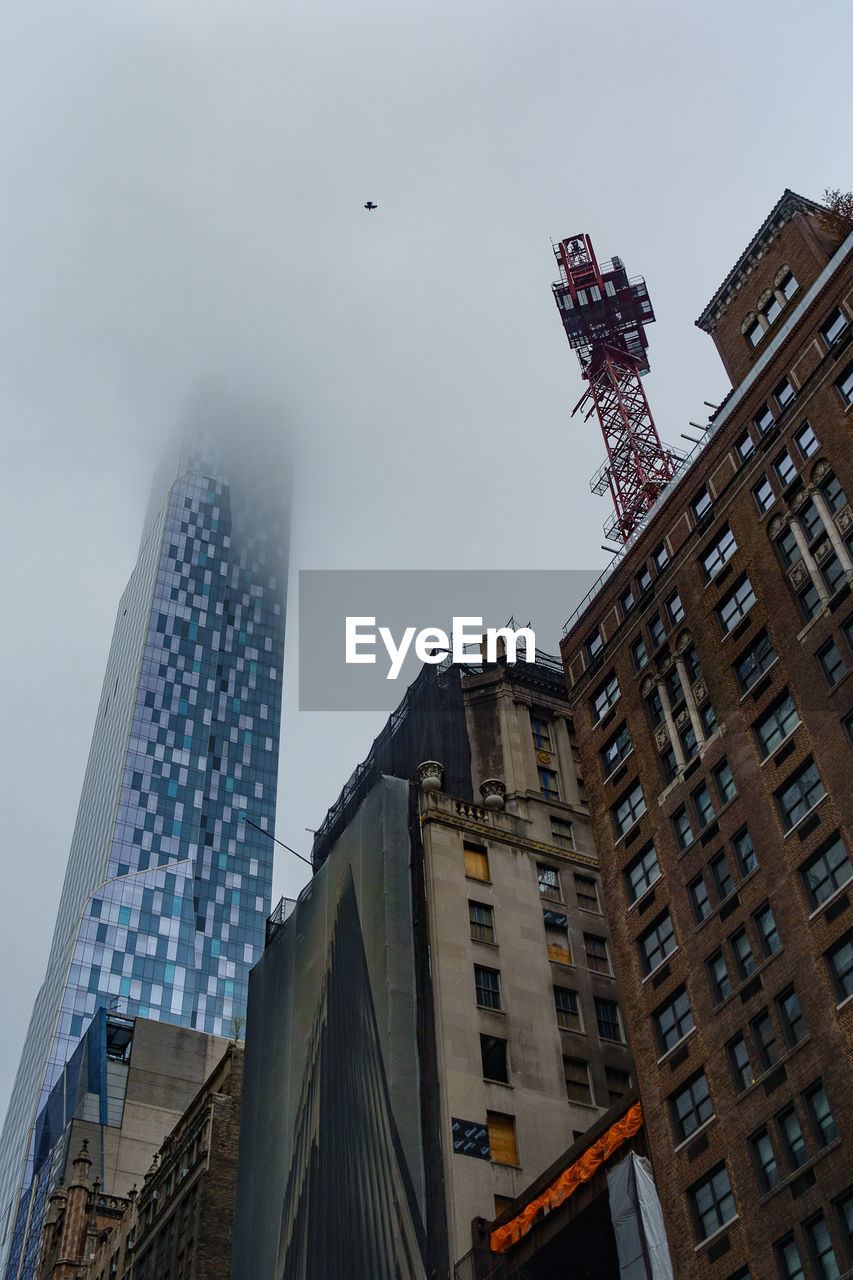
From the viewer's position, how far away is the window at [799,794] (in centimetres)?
5041

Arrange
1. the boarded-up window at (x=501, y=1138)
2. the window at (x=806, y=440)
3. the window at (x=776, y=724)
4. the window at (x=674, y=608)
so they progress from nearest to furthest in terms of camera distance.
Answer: the window at (x=776, y=724) < the window at (x=806, y=440) < the window at (x=674, y=608) < the boarded-up window at (x=501, y=1138)

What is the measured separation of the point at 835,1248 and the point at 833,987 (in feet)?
26.3

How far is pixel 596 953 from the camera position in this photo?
79625 millimetres

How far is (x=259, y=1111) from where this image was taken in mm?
85625

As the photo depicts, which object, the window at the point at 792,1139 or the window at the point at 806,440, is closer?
the window at the point at 792,1139

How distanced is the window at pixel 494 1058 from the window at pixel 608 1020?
701 centimetres

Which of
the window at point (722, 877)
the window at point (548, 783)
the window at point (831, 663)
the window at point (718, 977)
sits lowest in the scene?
the window at point (718, 977)

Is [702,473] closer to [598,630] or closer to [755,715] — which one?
[598,630]

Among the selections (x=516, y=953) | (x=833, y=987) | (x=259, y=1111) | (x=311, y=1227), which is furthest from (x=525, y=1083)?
(x=833, y=987)

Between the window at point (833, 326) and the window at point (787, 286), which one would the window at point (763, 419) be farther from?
the window at point (787, 286)

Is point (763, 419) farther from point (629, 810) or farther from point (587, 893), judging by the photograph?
point (587, 893)

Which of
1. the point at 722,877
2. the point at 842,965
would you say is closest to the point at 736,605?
the point at 722,877

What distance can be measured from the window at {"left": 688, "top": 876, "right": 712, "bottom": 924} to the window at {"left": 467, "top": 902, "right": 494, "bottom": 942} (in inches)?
889

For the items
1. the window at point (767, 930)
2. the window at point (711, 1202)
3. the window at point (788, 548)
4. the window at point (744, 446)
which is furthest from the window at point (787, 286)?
the window at point (711, 1202)
